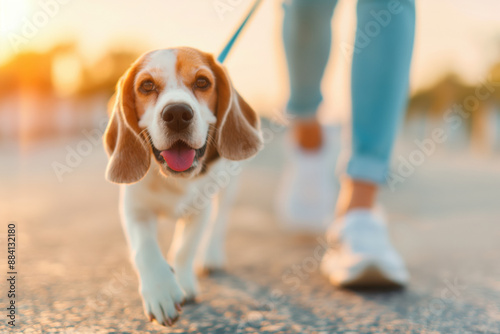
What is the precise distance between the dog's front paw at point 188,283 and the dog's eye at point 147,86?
33.5 inches

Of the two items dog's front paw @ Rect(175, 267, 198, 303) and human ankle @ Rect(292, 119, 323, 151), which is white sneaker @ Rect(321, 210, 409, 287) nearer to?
dog's front paw @ Rect(175, 267, 198, 303)

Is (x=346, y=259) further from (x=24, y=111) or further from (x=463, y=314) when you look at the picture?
(x=24, y=111)

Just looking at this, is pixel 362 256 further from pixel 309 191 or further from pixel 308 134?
pixel 308 134

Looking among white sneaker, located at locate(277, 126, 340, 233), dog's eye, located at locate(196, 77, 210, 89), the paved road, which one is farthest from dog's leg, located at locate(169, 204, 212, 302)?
white sneaker, located at locate(277, 126, 340, 233)

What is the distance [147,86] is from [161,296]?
22.5 inches

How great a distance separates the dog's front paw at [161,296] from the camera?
1.45m

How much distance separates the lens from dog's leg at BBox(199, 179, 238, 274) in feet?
8.54

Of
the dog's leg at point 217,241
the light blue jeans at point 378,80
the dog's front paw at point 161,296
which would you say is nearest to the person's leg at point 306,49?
the light blue jeans at point 378,80

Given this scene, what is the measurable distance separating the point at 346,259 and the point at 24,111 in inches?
1051

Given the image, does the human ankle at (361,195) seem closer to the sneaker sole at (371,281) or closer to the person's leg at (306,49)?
the sneaker sole at (371,281)

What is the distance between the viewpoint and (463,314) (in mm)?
1853

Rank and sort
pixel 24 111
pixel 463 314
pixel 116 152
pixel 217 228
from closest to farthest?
pixel 116 152
pixel 463 314
pixel 217 228
pixel 24 111

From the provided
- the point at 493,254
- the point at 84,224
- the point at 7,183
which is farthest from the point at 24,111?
the point at 493,254

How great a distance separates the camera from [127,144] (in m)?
1.49
